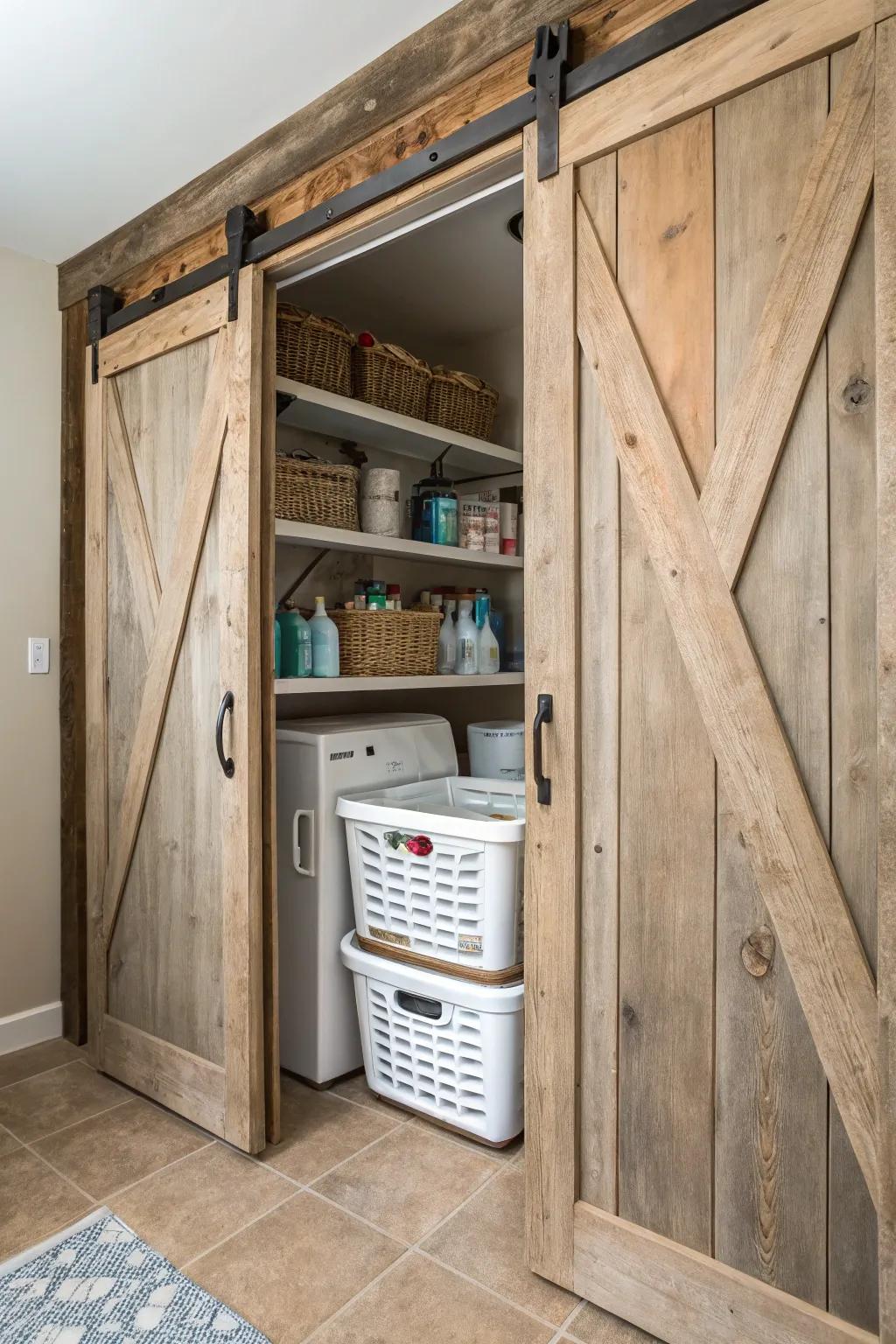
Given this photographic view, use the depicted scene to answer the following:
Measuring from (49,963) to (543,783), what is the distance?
2074 millimetres

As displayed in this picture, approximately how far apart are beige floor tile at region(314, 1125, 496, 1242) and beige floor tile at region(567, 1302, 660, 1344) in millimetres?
396

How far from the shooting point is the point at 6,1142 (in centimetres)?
221

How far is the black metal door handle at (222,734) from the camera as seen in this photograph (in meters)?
2.16

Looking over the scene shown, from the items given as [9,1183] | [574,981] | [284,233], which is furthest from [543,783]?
[9,1183]

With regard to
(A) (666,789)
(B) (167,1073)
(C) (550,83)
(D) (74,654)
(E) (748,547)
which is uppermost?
(C) (550,83)

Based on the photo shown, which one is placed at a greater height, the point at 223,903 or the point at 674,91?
the point at 674,91

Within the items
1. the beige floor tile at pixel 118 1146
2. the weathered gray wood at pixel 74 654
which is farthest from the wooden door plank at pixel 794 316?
the weathered gray wood at pixel 74 654

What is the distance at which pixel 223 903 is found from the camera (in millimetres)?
A: 2201

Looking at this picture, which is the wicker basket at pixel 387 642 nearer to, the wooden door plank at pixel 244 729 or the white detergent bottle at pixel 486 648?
the white detergent bottle at pixel 486 648

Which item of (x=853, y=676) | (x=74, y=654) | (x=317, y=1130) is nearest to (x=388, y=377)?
(x=74, y=654)

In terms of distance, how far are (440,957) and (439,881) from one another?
209mm

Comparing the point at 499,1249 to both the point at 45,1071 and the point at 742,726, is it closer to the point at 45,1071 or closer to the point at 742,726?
the point at 742,726

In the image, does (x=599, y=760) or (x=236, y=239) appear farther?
(x=236, y=239)

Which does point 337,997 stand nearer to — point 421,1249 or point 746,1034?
point 421,1249
